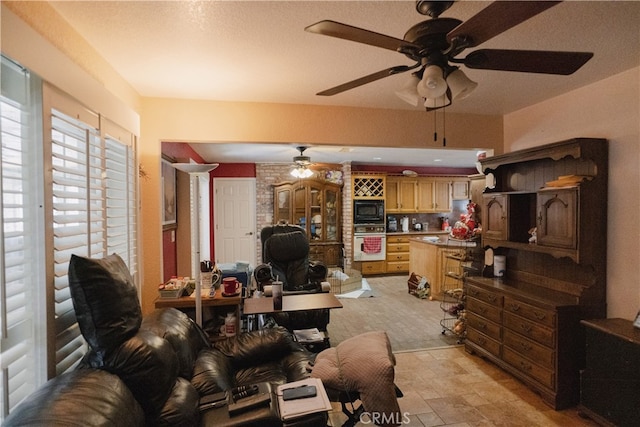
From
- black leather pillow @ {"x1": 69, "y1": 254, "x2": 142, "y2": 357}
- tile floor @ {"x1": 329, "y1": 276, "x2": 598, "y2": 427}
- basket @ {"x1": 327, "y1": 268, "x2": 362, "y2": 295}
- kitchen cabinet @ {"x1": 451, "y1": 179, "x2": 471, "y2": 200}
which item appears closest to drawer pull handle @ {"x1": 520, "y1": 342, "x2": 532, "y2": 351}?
tile floor @ {"x1": 329, "y1": 276, "x2": 598, "y2": 427}

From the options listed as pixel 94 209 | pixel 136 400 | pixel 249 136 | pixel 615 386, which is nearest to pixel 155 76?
pixel 249 136

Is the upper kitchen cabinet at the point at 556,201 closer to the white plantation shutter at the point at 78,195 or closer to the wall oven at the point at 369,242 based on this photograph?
the white plantation shutter at the point at 78,195

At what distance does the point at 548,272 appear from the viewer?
2980mm

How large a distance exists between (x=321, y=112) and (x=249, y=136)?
73 cm

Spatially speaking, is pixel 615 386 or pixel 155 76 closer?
pixel 615 386

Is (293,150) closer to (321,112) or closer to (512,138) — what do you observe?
(321,112)

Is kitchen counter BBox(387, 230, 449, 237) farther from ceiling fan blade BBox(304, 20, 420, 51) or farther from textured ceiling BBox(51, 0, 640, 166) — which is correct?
ceiling fan blade BBox(304, 20, 420, 51)

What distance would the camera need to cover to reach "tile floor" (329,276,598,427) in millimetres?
2340

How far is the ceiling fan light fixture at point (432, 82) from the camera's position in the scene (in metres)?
1.44

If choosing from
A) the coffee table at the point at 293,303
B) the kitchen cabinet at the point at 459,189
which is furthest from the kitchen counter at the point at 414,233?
the coffee table at the point at 293,303

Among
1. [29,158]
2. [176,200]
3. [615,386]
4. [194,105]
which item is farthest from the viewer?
[176,200]

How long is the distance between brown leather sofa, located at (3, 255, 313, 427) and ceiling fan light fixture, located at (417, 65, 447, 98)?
165cm

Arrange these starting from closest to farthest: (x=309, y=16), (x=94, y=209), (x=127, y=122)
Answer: (x=309, y=16) → (x=94, y=209) → (x=127, y=122)

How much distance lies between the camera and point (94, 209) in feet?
5.99
